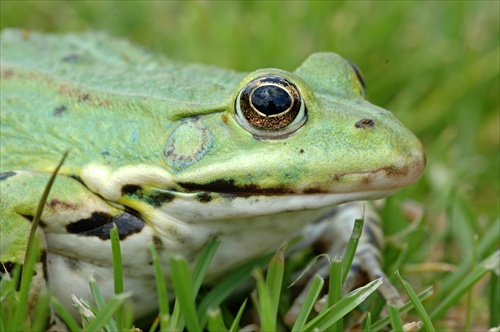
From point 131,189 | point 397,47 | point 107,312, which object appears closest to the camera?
point 107,312

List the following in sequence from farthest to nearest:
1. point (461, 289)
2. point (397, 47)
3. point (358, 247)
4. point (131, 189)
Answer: point (397, 47) → point (358, 247) → point (461, 289) → point (131, 189)

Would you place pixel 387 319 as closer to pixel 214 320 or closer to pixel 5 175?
pixel 214 320

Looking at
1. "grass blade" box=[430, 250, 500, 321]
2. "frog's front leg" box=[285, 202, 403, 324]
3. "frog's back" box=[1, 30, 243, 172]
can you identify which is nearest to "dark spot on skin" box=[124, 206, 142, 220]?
"frog's back" box=[1, 30, 243, 172]

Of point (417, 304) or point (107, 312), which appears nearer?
point (107, 312)

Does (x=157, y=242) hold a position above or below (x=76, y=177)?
below

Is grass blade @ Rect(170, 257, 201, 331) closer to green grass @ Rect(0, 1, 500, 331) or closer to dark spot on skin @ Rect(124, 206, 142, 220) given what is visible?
dark spot on skin @ Rect(124, 206, 142, 220)

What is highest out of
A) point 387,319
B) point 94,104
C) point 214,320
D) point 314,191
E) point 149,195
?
point 94,104

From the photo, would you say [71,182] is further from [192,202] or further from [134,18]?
[134,18]

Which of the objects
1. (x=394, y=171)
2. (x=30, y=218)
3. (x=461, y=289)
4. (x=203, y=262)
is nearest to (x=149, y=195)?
(x=203, y=262)
